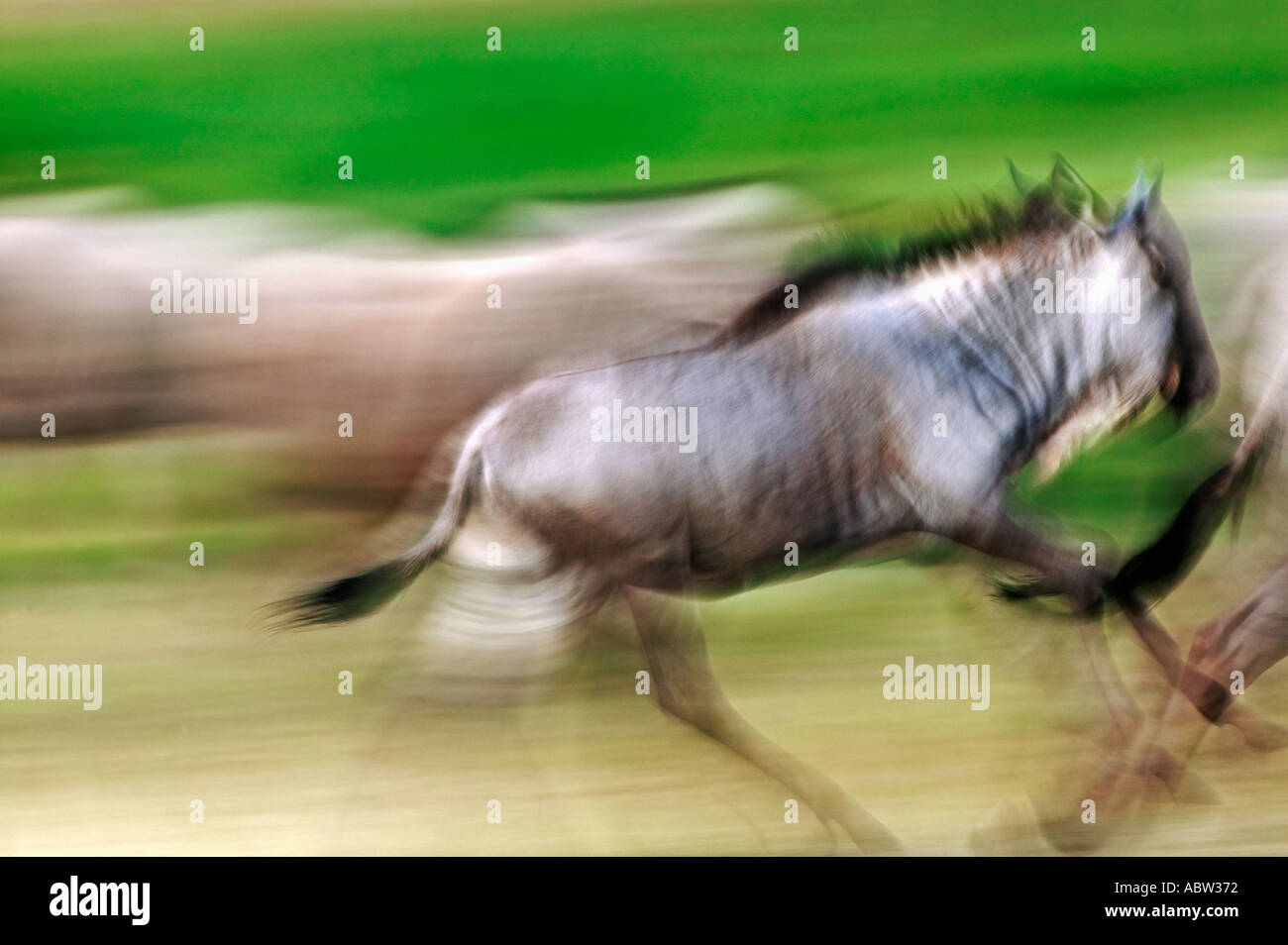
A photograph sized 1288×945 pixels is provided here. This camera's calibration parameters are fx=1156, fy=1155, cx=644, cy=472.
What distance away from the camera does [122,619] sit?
7.06 feet

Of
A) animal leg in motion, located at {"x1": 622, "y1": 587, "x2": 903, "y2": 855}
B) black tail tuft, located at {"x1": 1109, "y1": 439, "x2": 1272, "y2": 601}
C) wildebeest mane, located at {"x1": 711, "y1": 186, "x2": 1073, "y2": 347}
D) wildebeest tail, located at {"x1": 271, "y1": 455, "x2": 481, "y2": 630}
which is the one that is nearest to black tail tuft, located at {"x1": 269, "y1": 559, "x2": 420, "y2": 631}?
wildebeest tail, located at {"x1": 271, "y1": 455, "x2": 481, "y2": 630}

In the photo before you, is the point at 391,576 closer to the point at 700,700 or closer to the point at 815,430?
the point at 700,700

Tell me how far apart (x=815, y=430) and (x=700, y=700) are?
543 mm

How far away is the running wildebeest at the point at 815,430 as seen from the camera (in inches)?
83.4

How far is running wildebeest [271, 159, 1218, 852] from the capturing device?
6.95 ft

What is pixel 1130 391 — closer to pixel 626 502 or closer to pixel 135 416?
pixel 626 502

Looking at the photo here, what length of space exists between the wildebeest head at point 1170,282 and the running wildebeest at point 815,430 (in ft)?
0.04

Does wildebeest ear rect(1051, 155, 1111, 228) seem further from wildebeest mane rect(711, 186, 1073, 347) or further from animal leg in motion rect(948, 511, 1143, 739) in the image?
animal leg in motion rect(948, 511, 1143, 739)

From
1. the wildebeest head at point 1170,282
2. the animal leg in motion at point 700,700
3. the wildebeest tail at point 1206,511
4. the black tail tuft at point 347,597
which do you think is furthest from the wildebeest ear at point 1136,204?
the black tail tuft at point 347,597

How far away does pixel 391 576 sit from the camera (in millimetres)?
2127

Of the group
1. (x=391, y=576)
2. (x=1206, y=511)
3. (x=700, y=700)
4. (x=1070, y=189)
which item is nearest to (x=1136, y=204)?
(x=1070, y=189)

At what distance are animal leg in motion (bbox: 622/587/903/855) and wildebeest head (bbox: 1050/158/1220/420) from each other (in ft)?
3.16
